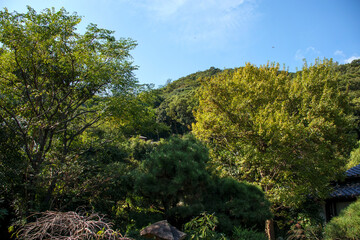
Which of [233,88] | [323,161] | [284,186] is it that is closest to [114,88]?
[233,88]

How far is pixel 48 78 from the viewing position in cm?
613

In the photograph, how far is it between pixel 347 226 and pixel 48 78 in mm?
8039

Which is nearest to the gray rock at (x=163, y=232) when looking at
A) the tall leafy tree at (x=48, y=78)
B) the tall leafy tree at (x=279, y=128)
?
the tall leafy tree at (x=48, y=78)

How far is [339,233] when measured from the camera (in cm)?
484

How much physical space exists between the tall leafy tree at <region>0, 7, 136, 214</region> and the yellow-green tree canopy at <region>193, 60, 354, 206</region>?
3879mm

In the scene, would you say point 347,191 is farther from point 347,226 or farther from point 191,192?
point 191,192

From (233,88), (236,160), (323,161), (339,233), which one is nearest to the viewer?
Answer: (339,233)

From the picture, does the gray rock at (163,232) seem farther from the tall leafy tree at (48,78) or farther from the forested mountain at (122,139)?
the tall leafy tree at (48,78)

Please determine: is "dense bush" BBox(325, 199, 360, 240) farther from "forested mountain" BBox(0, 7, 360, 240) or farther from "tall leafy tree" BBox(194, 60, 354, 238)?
"tall leafy tree" BBox(194, 60, 354, 238)

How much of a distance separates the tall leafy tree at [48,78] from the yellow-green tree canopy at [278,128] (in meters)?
3.88

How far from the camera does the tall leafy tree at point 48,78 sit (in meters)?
5.24

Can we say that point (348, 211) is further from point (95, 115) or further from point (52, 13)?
point (52, 13)

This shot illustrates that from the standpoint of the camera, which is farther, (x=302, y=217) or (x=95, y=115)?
(x=302, y=217)

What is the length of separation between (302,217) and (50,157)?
368 inches
